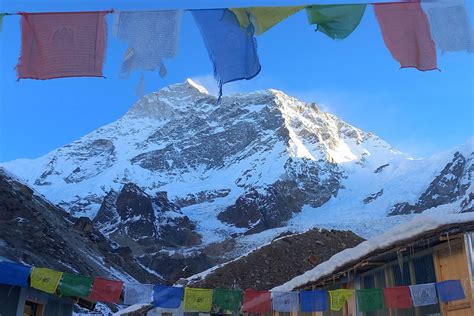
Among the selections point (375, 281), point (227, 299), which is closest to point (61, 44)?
point (227, 299)

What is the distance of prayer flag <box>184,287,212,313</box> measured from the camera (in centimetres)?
1034

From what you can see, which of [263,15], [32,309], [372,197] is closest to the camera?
[263,15]

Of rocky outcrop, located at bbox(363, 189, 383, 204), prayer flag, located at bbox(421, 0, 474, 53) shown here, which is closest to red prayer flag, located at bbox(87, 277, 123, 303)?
prayer flag, located at bbox(421, 0, 474, 53)

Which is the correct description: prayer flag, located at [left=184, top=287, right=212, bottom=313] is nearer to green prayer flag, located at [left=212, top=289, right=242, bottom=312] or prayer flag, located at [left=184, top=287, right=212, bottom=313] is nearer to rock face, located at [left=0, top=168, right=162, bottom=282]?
green prayer flag, located at [left=212, top=289, right=242, bottom=312]

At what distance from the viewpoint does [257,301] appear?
35.5 ft

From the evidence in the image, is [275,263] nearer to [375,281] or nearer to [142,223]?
[375,281]

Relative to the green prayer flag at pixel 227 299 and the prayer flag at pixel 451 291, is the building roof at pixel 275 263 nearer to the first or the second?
the green prayer flag at pixel 227 299

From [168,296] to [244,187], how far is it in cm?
13540

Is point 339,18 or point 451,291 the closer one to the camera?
point 339,18

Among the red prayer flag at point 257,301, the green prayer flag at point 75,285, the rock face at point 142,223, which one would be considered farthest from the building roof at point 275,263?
the rock face at point 142,223

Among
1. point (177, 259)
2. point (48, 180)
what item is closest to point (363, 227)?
point (177, 259)

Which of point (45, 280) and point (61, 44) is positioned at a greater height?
point (61, 44)

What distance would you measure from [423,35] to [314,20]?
144 cm

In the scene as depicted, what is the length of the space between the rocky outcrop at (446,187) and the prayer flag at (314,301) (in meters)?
108
